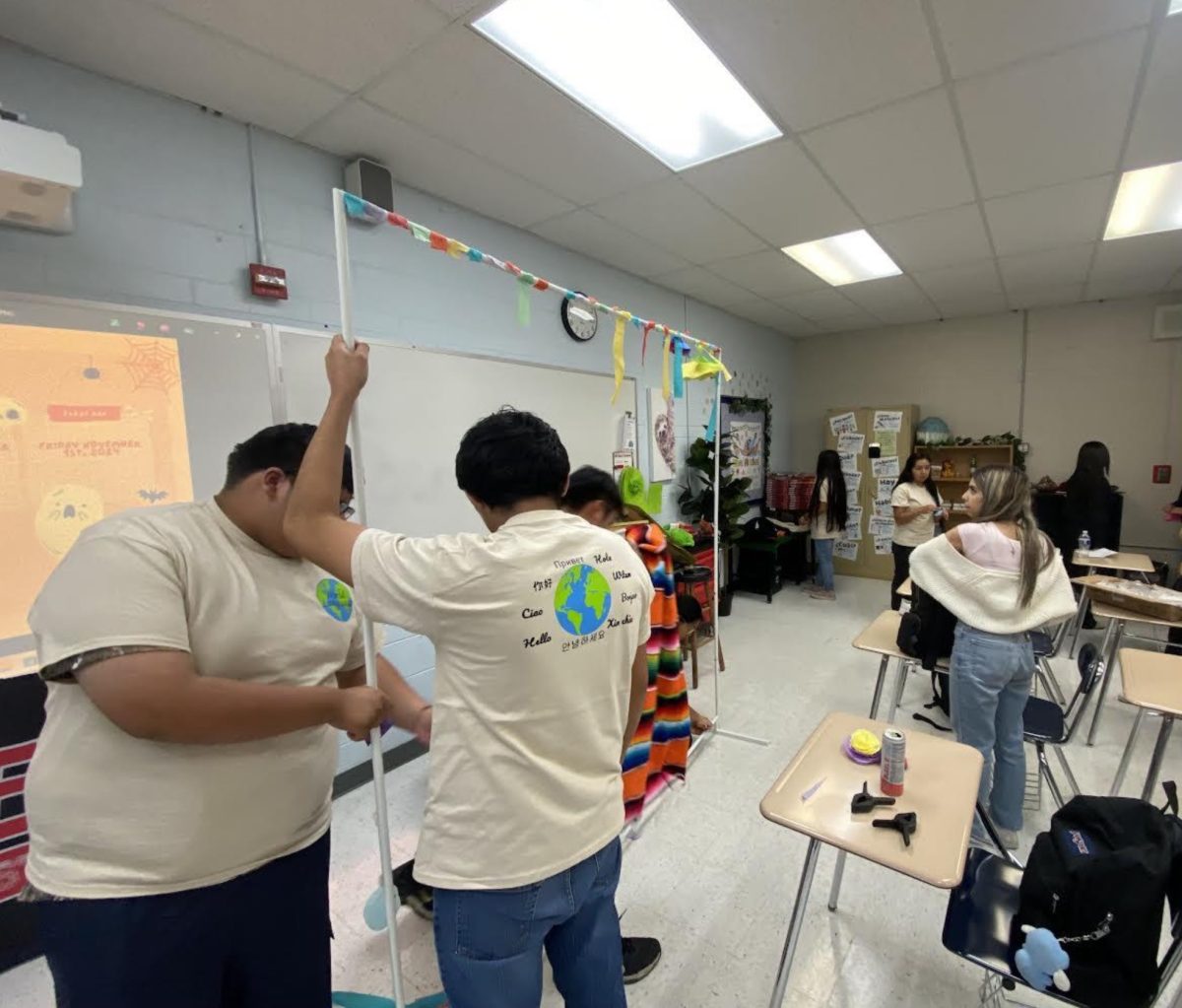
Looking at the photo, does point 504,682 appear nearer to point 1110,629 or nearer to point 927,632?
point 927,632

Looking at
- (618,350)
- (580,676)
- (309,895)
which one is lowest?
(309,895)

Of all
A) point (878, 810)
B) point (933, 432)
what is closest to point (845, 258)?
point (933, 432)

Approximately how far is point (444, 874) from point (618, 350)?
1.69 m

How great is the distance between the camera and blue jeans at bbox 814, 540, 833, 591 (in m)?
5.41

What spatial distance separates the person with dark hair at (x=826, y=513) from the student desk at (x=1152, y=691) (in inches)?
120

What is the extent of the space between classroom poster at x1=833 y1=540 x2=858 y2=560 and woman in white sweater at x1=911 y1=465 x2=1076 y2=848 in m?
4.39

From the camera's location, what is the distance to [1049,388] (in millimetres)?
5414

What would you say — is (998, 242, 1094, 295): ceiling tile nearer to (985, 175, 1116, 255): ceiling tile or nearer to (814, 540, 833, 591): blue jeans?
(985, 175, 1116, 255): ceiling tile

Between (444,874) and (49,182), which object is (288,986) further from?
Answer: (49,182)

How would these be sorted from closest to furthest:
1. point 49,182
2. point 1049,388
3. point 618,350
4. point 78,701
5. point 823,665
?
point 78,701 < point 49,182 < point 618,350 < point 823,665 < point 1049,388

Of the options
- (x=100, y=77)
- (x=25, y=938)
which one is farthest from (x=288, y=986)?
(x=100, y=77)

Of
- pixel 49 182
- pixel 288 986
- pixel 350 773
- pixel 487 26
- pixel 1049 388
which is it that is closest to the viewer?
pixel 288 986

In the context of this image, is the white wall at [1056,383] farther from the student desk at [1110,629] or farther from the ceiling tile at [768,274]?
the student desk at [1110,629]

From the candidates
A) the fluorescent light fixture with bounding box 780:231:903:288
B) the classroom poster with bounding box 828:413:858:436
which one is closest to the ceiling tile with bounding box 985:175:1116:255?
the fluorescent light fixture with bounding box 780:231:903:288
